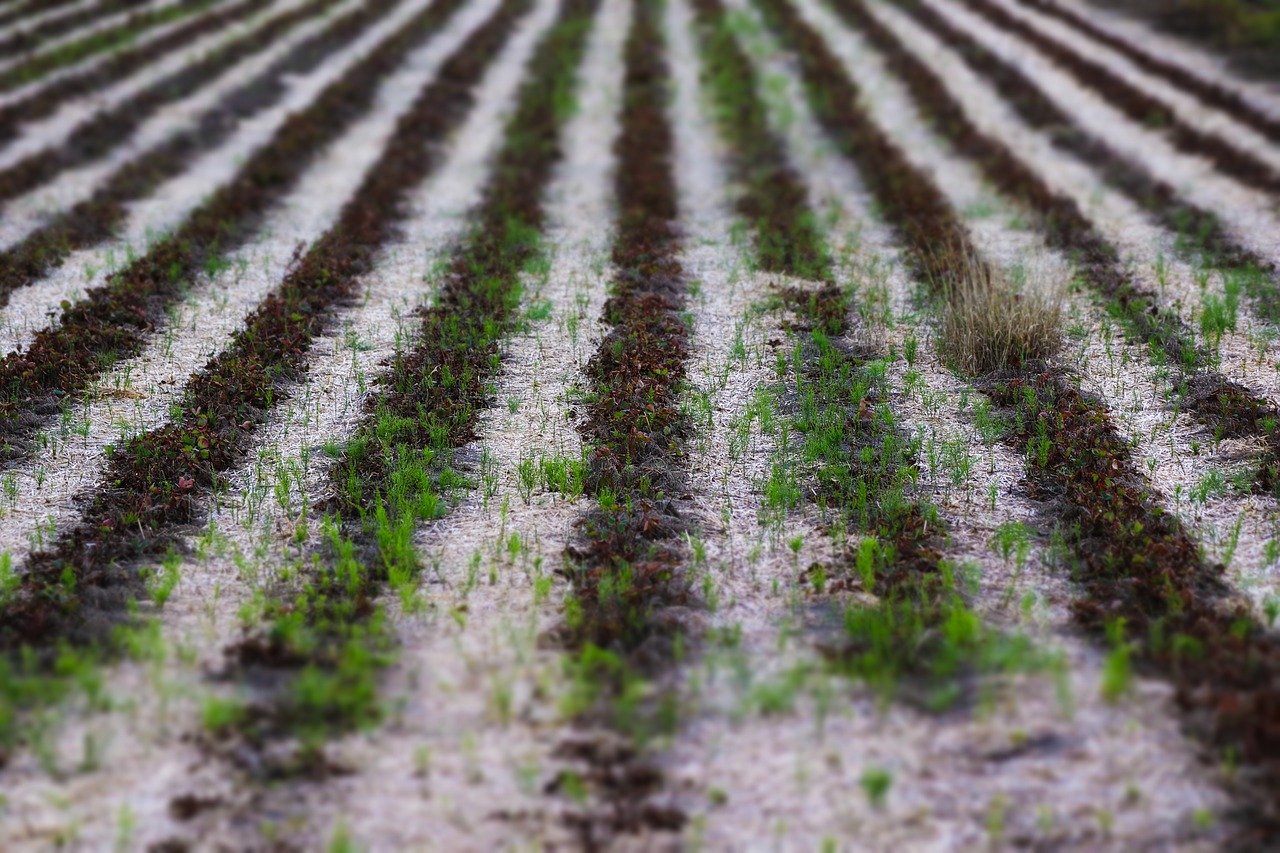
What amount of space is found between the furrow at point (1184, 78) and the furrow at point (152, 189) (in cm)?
1658

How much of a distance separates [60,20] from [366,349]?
895 inches

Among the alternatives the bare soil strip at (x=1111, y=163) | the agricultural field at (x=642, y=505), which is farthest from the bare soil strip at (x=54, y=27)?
the bare soil strip at (x=1111, y=163)

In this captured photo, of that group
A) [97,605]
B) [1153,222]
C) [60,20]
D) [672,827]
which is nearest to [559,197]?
[1153,222]

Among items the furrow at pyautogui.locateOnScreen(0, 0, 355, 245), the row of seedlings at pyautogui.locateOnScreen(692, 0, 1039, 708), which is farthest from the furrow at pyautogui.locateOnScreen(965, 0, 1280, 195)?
the furrow at pyautogui.locateOnScreen(0, 0, 355, 245)

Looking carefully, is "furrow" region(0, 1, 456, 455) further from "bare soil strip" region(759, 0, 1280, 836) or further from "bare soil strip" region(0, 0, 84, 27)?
"bare soil strip" region(0, 0, 84, 27)

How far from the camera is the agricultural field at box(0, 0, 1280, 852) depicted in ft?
14.9

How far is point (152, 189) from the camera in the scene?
16391 millimetres

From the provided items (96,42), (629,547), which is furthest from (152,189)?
(629,547)

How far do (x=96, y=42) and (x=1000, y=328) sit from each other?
23.4 m

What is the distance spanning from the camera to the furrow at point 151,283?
28.5 ft

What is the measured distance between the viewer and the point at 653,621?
5.66 meters

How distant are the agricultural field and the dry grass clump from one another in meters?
0.05

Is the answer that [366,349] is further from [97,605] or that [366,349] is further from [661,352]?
[97,605]

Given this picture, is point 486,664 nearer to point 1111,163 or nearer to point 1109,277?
point 1109,277
